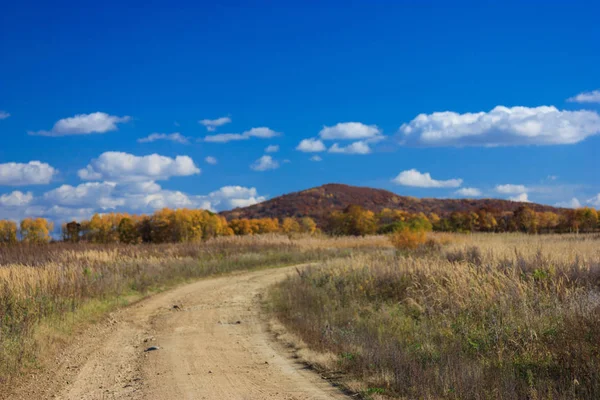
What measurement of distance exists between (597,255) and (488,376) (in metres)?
9.52

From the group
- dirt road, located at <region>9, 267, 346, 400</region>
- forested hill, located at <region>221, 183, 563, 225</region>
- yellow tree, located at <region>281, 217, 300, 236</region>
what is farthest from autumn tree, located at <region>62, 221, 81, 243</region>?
forested hill, located at <region>221, 183, 563, 225</region>

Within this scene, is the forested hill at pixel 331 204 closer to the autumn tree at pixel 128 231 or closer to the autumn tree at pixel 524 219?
the autumn tree at pixel 524 219

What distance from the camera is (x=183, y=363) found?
32.8 ft

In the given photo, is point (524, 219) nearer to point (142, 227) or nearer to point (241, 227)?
point (241, 227)

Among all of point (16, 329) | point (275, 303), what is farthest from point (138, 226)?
point (16, 329)

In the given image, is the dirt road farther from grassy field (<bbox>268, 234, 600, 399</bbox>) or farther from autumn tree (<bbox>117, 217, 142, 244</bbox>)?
autumn tree (<bbox>117, 217, 142, 244</bbox>)

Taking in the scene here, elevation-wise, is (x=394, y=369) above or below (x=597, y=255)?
below

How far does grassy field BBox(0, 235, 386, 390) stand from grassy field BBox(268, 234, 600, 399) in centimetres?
557

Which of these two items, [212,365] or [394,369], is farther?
[212,365]

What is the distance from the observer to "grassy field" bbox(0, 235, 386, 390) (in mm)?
10977

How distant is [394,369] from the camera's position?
343 inches

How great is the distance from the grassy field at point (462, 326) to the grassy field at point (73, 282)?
557 centimetres

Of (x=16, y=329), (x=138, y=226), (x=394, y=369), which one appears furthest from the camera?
(x=138, y=226)

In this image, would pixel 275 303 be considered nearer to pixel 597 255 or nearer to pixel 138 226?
pixel 597 255
